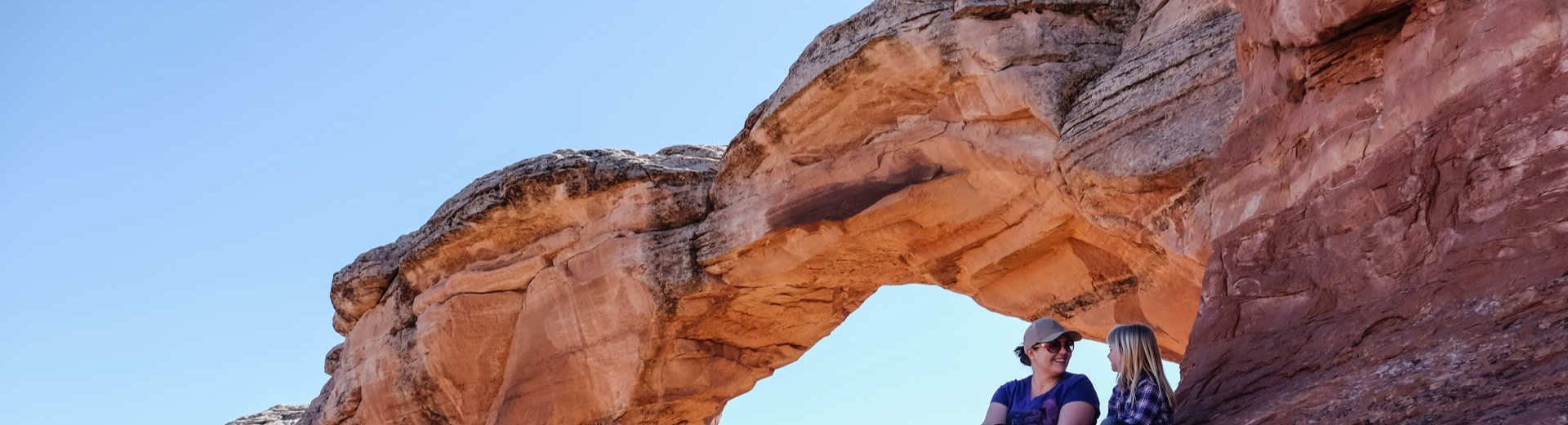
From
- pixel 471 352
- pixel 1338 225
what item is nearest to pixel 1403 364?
pixel 1338 225

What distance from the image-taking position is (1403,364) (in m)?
6.39

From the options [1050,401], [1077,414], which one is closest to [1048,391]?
[1050,401]

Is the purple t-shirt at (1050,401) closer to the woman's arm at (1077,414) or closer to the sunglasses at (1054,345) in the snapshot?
the woman's arm at (1077,414)

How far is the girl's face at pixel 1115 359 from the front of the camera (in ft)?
23.6

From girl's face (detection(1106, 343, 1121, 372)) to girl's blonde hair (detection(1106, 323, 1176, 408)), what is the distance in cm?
2

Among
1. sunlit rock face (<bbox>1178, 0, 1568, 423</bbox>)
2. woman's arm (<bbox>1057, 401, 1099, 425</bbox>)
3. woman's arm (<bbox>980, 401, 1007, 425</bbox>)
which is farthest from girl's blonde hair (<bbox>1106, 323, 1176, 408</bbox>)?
woman's arm (<bbox>980, 401, 1007, 425</bbox>)

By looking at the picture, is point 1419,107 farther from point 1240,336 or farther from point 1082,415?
point 1082,415

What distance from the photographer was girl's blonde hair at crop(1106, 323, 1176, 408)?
708cm

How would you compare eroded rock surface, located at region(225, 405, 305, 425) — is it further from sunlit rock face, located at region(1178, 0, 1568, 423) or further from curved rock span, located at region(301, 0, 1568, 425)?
sunlit rock face, located at region(1178, 0, 1568, 423)

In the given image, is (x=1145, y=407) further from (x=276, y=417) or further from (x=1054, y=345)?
(x=276, y=417)

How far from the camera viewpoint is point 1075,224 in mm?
14219

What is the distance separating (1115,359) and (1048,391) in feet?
1.78

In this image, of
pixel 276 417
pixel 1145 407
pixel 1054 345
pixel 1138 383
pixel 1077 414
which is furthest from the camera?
pixel 276 417

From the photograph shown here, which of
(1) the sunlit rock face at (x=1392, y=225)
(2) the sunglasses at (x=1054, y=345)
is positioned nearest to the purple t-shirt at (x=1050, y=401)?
(2) the sunglasses at (x=1054, y=345)
